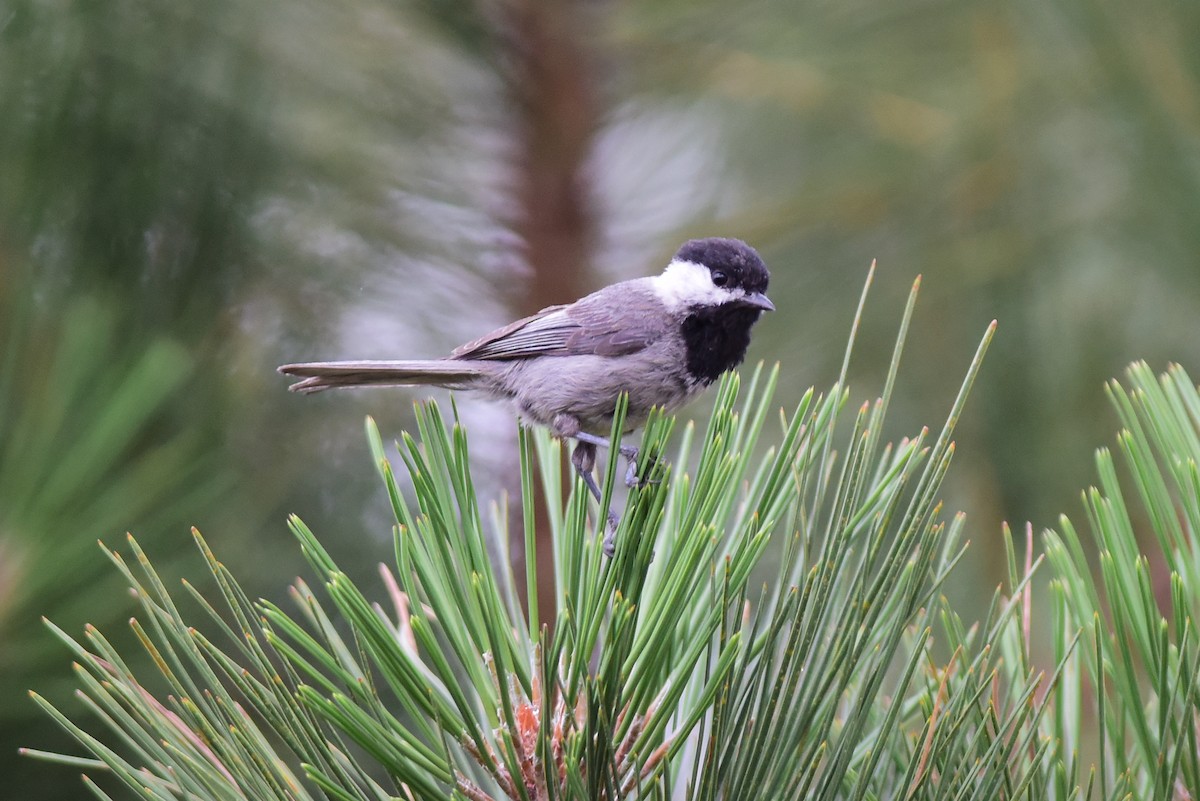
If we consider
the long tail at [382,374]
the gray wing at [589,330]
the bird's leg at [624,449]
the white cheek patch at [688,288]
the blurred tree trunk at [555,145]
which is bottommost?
the bird's leg at [624,449]

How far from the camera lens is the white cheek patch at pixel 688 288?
2121 mm

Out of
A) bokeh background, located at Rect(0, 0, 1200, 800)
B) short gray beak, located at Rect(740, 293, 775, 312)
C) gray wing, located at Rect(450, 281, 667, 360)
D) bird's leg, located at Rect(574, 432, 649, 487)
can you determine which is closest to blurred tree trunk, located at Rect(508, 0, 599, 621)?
bokeh background, located at Rect(0, 0, 1200, 800)

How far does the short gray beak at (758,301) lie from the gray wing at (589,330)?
187 millimetres

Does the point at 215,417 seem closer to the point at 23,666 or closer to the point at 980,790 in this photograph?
the point at 23,666

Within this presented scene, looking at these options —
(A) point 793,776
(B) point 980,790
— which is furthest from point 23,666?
(B) point 980,790

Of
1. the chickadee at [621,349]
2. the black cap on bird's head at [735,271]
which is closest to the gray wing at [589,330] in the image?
the chickadee at [621,349]

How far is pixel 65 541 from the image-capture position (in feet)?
4.99

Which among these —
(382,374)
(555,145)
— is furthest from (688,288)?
(382,374)

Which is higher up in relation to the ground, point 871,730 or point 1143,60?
point 1143,60

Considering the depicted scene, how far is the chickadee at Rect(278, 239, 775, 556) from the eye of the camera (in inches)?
81.7

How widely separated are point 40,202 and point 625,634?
136 cm

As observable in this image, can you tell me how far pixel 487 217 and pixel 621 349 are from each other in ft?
1.65

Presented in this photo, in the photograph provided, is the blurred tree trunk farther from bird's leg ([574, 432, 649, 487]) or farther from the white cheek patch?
bird's leg ([574, 432, 649, 487])

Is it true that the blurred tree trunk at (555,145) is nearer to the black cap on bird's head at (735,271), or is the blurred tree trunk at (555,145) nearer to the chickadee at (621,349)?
the chickadee at (621,349)
